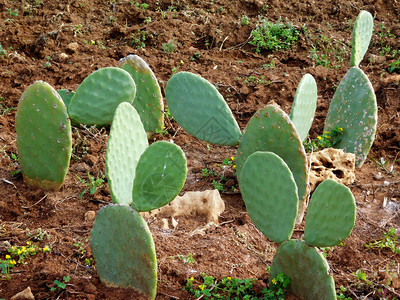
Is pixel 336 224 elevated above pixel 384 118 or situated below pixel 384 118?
above

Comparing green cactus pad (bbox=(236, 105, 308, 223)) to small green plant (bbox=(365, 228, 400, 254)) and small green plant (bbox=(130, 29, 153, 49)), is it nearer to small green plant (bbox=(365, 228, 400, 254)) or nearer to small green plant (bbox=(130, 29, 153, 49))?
small green plant (bbox=(365, 228, 400, 254))

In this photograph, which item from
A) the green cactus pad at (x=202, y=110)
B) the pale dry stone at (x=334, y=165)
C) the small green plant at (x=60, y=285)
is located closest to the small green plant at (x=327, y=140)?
the pale dry stone at (x=334, y=165)

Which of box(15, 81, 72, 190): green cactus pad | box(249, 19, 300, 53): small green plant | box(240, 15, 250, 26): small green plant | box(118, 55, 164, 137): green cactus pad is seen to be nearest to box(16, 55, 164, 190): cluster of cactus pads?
box(15, 81, 72, 190): green cactus pad

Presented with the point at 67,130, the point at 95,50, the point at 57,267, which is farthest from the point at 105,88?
the point at 95,50

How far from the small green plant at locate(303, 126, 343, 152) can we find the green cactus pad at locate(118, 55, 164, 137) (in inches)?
39.2

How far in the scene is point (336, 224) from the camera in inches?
92.2

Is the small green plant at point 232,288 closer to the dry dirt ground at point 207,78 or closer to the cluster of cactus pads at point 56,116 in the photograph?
the dry dirt ground at point 207,78

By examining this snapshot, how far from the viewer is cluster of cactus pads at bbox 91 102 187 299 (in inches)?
95.9

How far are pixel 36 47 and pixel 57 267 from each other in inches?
123

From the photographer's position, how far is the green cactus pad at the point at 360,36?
13.0 ft

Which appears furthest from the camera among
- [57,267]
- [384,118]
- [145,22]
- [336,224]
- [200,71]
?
[145,22]

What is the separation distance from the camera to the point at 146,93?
13.2 ft

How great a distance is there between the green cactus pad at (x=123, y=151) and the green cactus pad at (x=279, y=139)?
2.03ft

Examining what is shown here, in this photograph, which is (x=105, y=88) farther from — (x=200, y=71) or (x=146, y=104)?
(x=200, y=71)
